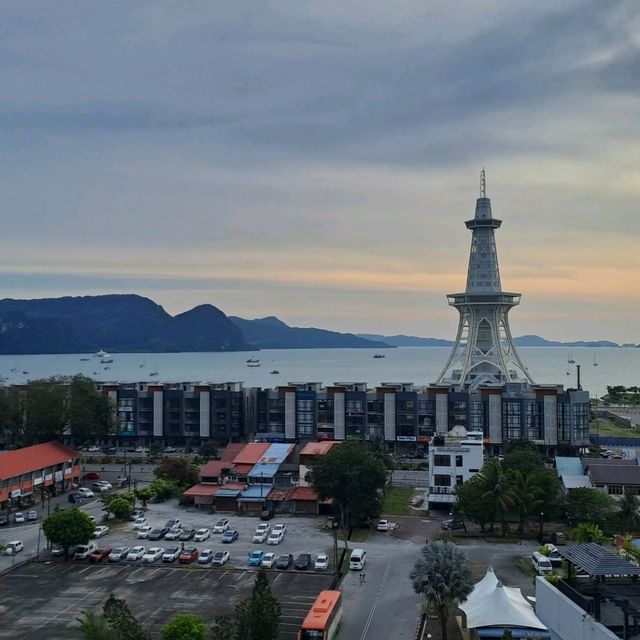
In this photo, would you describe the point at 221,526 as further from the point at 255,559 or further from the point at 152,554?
the point at 255,559

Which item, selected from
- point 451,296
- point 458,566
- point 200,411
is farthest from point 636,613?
point 451,296

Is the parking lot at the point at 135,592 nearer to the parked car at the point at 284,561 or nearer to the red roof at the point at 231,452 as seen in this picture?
the parked car at the point at 284,561

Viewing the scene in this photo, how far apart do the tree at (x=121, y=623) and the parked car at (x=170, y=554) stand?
14999mm

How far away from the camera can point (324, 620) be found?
27.4 metres

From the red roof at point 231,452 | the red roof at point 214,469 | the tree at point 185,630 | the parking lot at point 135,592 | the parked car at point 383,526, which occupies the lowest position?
the parking lot at point 135,592

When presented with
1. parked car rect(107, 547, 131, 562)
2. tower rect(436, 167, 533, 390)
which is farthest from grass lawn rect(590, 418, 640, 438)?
parked car rect(107, 547, 131, 562)

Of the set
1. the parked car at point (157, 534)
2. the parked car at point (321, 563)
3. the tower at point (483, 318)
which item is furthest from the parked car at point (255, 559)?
the tower at point (483, 318)

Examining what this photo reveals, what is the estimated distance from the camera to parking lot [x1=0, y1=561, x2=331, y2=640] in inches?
1236

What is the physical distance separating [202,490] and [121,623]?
31176 millimetres

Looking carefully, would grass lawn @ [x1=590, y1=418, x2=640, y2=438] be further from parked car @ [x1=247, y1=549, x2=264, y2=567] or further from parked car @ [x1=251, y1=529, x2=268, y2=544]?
parked car @ [x1=247, y1=549, x2=264, y2=567]

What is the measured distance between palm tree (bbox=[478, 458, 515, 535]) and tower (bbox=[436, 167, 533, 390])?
55.2 m

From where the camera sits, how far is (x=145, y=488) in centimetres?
5569

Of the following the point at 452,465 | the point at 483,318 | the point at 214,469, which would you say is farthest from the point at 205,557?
the point at 483,318

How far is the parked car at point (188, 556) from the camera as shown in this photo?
132 ft
